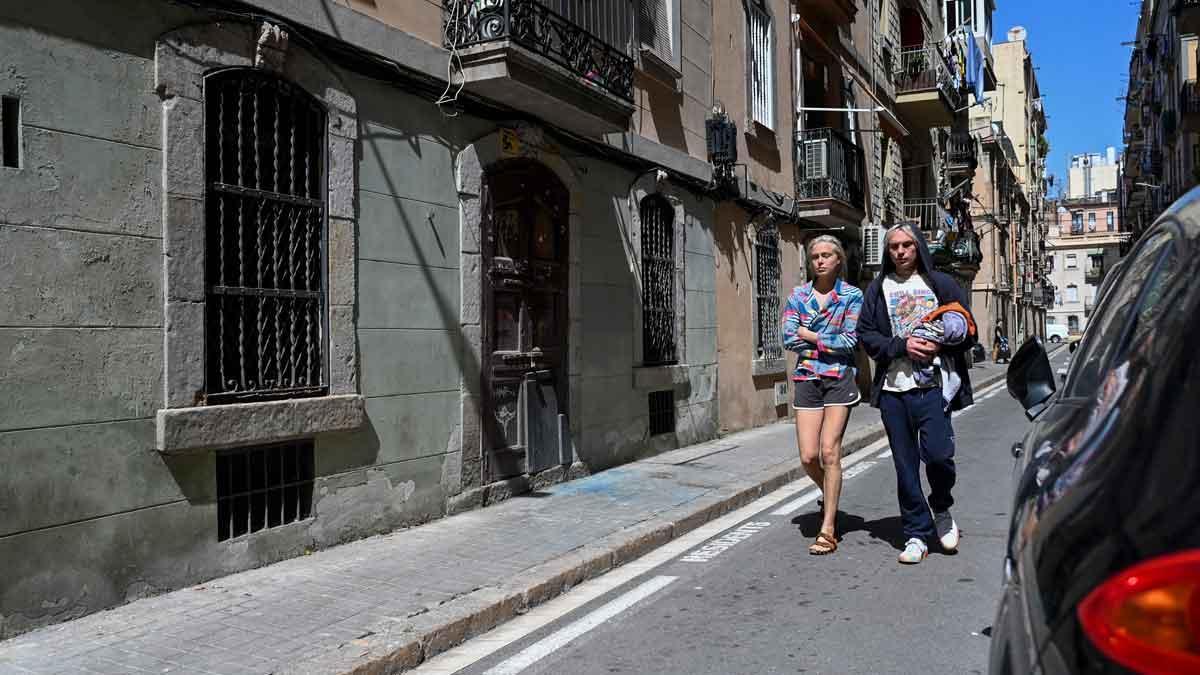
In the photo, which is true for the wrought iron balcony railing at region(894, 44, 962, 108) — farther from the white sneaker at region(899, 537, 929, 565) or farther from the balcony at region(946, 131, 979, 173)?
the white sneaker at region(899, 537, 929, 565)

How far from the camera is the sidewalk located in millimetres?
4312

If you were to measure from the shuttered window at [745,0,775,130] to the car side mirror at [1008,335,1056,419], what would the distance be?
11.8 m

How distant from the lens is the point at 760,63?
50.6 feet

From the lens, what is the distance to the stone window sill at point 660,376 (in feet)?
36.0

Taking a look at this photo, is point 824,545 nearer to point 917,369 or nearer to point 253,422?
point 917,369

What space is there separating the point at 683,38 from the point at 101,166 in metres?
8.62

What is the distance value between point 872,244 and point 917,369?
15.3m

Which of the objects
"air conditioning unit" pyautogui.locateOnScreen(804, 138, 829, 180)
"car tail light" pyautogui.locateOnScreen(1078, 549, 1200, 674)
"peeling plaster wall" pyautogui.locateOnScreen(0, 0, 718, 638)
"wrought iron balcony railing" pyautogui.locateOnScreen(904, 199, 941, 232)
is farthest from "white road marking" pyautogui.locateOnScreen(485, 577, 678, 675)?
"wrought iron balcony railing" pyautogui.locateOnScreen(904, 199, 941, 232)

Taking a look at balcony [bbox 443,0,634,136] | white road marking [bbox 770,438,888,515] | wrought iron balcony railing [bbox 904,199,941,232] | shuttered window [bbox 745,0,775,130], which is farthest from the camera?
wrought iron balcony railing [bbox 904,199,941,232]

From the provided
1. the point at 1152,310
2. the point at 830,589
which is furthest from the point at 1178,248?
the point at 830,589

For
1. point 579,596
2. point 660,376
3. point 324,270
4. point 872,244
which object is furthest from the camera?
point 872,244

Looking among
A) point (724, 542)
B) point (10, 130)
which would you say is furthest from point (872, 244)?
point (10, 130)

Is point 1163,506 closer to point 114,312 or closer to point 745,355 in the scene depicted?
point 114,312

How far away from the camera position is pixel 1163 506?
1372 millimetres
